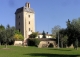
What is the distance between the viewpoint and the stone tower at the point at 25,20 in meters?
123

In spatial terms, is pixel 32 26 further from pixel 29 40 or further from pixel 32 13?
pixel 29 40

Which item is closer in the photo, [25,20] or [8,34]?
[8,34]

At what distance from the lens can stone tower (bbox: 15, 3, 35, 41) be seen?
405ft

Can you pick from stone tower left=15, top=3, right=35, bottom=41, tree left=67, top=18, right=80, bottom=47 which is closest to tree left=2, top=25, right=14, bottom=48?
tree left=67, top=18, right=80, bottom=47

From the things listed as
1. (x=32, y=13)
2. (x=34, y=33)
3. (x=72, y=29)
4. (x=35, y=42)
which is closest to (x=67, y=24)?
(x=72, y=29)

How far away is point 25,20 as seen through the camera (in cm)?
12388

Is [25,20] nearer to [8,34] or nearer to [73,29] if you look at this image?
[8,34]

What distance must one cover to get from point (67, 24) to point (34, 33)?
70.9m

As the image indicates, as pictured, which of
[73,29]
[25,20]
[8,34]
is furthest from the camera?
[25,20]

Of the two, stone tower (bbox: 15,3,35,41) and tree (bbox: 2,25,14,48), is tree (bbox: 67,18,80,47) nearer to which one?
tree (bbox: 2,25,14,48)

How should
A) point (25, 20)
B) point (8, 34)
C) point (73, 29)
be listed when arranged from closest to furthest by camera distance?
point (73, 29) < point (8, 34) < point (25, 20)

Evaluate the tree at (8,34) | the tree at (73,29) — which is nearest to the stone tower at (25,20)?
the tree at (8,34)

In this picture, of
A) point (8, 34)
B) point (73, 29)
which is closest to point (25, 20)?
point (8, 34)

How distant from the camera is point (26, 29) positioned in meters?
123
